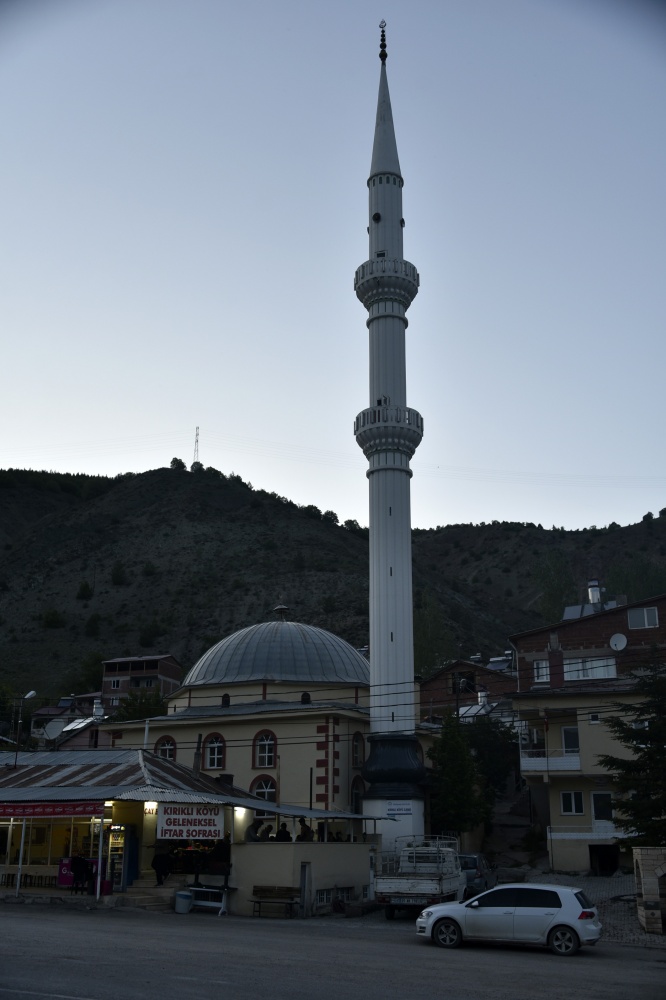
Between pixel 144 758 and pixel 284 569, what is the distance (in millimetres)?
78067

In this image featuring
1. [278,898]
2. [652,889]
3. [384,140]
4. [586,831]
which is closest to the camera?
[652,889]

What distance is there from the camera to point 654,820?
2498 cm

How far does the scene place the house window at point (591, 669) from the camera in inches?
1757

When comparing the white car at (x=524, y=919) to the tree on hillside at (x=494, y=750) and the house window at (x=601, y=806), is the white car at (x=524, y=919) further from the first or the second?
the tree on hillside at (x=494, y=750)

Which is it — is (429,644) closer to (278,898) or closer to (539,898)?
(278,898)

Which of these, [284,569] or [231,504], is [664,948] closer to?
[284,569]

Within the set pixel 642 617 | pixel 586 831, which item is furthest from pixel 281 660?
pixel 642 617

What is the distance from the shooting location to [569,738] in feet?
129

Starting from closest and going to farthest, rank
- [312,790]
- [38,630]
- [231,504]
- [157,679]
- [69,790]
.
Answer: [69,790], [312,790], [157,679], [38,630], [231,504]

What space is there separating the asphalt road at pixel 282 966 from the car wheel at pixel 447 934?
→ 0.28 m

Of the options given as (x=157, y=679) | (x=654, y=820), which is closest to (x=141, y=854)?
(x=654, y=820)

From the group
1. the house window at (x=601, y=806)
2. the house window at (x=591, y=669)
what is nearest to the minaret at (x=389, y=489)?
the house window at (x=601, y=806)

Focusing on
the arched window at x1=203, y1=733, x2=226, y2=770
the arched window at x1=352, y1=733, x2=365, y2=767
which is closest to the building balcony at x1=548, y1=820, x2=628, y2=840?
the arched window at x1=352, y1=733, x2=365, y2=767

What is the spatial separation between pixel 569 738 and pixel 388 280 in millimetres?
22007
